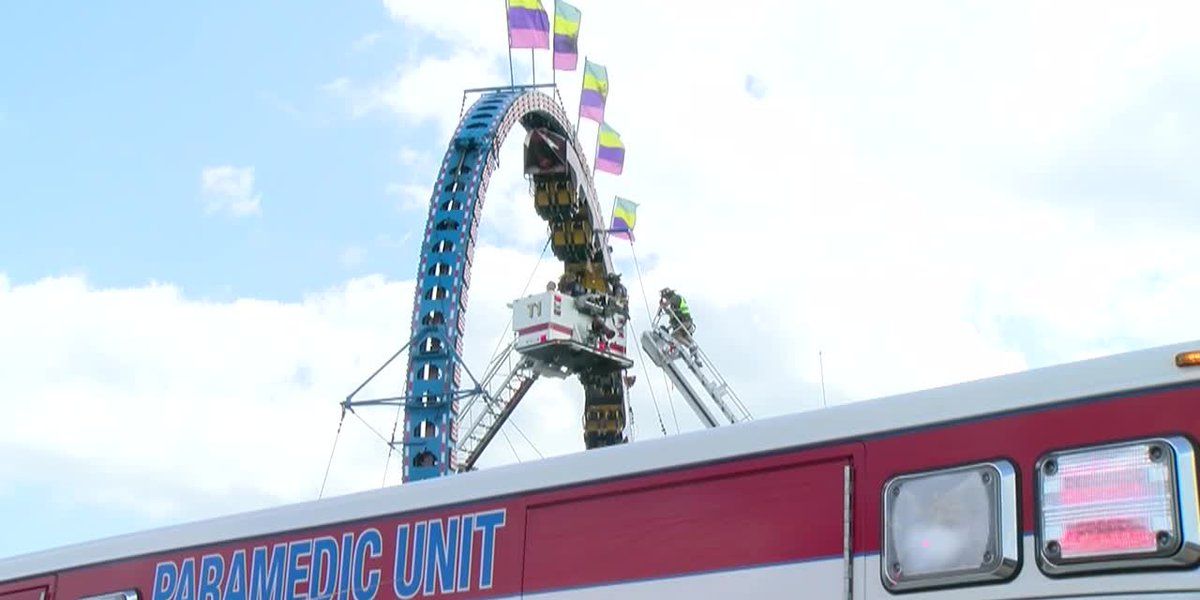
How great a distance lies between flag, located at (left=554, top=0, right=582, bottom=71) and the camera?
116 ft

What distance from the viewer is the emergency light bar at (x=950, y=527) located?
4.45 m

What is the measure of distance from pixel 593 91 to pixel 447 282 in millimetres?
8938

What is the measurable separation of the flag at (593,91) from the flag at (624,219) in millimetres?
4680

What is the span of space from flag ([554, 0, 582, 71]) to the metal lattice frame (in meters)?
1.30

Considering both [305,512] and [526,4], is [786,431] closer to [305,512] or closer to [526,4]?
[305,512]

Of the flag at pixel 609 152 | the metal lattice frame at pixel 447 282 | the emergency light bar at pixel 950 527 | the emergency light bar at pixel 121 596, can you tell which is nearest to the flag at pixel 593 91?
the flag at pixel 609 152

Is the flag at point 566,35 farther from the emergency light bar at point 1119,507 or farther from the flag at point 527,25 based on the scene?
the emergency light bar at point 1119,507

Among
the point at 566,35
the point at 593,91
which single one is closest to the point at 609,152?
the point at 593,91

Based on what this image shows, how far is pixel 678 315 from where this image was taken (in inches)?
1764

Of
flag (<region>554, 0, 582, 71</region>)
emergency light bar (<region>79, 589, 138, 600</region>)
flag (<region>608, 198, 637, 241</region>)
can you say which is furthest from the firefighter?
emergency light bar (<region>79, 589, 138, 600</region>)

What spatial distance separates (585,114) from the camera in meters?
37.9

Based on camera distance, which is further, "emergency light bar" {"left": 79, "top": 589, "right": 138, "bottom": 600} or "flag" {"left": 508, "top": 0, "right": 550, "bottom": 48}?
"flag" {"left": 508, "top": 0, "right": 550, "bottom": 48}

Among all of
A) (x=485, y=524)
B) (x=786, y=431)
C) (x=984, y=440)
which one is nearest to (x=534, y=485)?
(x=485, y=524)

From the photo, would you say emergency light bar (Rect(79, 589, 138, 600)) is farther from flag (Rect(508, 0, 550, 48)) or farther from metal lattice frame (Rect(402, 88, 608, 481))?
flag (Rect(508, 0, 550, 48))
